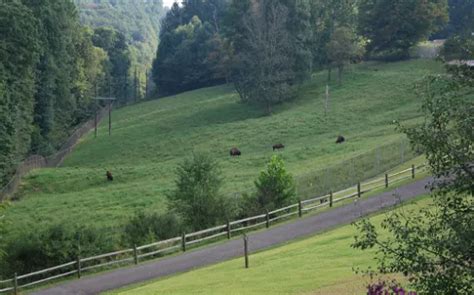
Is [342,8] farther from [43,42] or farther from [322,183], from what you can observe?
[322,183]

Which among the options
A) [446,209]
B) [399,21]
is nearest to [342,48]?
[399,21]

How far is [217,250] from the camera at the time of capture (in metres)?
29.4

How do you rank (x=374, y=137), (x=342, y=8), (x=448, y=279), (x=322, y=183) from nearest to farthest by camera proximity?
(x=448, y=279) → (x=322, y=183) → (x=374, y=137) → (x=342, y=8)

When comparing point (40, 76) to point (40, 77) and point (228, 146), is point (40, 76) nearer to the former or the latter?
point (40, 77)

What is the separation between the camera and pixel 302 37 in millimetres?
78750

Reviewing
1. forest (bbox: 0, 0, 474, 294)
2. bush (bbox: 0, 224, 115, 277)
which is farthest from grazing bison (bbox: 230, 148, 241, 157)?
bush (bbox: 0, 224, 115, 277)

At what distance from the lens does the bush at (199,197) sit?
3431 cm

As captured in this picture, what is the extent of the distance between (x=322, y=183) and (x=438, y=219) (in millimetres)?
31531

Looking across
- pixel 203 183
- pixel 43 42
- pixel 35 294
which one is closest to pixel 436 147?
pixel 35 294

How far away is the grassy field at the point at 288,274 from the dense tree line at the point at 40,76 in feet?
88.7

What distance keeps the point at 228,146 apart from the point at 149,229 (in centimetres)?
2776

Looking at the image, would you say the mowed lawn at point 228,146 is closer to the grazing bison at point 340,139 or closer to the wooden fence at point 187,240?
the grazing bison at point 340,139

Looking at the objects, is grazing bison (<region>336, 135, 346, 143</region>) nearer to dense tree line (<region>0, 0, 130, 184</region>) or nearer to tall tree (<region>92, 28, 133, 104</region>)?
dense tree line (<region>0, 0, 130, 184</region>)

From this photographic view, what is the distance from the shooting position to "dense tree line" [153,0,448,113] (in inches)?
2985
